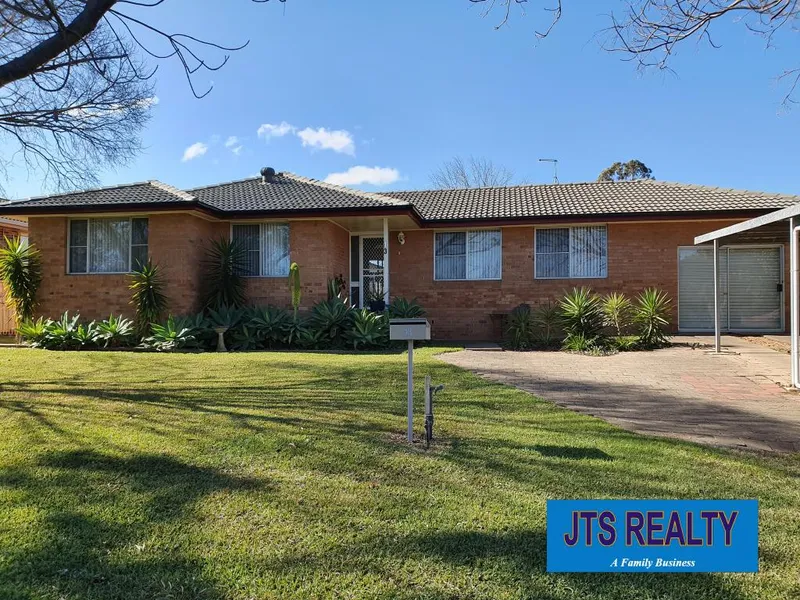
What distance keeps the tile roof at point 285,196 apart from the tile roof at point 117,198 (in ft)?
2.84

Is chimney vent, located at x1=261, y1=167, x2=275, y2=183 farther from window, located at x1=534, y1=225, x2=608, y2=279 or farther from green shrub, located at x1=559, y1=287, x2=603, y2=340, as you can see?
green shrub, located at x1=559, y1=287, x2=603, y2=340

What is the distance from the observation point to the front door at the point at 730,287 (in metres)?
14.4

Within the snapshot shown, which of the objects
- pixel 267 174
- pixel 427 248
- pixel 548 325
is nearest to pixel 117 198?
pixel 267 174

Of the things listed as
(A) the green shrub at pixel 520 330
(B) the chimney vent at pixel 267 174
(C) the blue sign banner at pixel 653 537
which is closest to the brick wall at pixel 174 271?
(B) the chimney vent at pixel 267 174

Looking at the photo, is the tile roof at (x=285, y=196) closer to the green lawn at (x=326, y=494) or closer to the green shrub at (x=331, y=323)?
the green shrub at (x=331, y=323)

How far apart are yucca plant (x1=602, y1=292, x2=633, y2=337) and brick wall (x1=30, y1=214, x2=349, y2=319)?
7331 mm

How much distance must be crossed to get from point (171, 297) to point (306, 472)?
421 inches

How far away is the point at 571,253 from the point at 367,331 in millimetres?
6797

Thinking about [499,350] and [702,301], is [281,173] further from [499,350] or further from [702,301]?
[702,301]

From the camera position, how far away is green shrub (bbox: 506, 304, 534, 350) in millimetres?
12771

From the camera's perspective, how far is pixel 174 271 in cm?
1316

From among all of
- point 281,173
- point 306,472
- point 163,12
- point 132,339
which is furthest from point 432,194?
point 306,472

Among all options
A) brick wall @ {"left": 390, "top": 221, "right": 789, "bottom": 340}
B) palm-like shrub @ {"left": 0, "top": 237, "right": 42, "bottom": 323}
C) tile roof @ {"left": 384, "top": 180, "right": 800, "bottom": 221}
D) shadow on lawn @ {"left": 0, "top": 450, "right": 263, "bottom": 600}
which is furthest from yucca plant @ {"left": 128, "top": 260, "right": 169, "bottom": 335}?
shadow on lawn @ {"left": 0, "top": 450, "right": 263, "bottom": 600}

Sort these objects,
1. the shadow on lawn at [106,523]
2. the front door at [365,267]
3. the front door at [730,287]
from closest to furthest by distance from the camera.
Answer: the shadow on lawn at [106,523]
the front door at [730,287]
the front door at [365,267]
